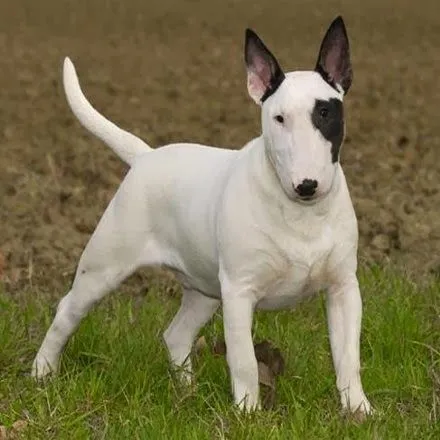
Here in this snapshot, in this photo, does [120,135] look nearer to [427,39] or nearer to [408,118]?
[408,118]

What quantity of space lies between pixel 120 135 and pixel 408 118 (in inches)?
328

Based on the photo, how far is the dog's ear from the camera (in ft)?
19.3

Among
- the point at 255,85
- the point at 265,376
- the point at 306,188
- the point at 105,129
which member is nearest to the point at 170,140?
the point at 105,129

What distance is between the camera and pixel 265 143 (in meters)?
5.89

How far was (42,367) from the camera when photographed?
22.4 feet

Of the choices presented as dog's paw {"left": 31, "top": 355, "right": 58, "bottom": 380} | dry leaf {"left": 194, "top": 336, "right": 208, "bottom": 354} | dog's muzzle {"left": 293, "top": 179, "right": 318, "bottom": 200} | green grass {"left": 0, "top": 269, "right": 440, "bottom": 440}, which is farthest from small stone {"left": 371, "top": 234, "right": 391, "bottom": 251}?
dog's muzzle {"left": 293, "top": 179, "right": 318, "bottom": 200}

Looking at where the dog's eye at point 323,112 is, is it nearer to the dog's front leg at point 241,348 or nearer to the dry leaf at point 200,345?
the dog's front leg at point 241,348

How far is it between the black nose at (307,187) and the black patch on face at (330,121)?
0.77 feet

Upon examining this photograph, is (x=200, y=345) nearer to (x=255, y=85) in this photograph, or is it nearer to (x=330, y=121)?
(x=255, y=85)

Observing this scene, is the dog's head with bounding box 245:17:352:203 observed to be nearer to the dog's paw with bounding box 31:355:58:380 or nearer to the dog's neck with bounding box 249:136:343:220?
the dog's neck with bounding box 249:136:343:220

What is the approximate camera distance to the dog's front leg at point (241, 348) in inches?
234

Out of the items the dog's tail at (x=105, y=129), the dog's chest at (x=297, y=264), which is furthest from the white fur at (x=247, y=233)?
the dog's tail at (x=105, y=129)

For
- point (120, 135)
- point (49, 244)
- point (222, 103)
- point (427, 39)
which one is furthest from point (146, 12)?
point (120, 135)

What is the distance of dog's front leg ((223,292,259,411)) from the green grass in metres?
0.10
